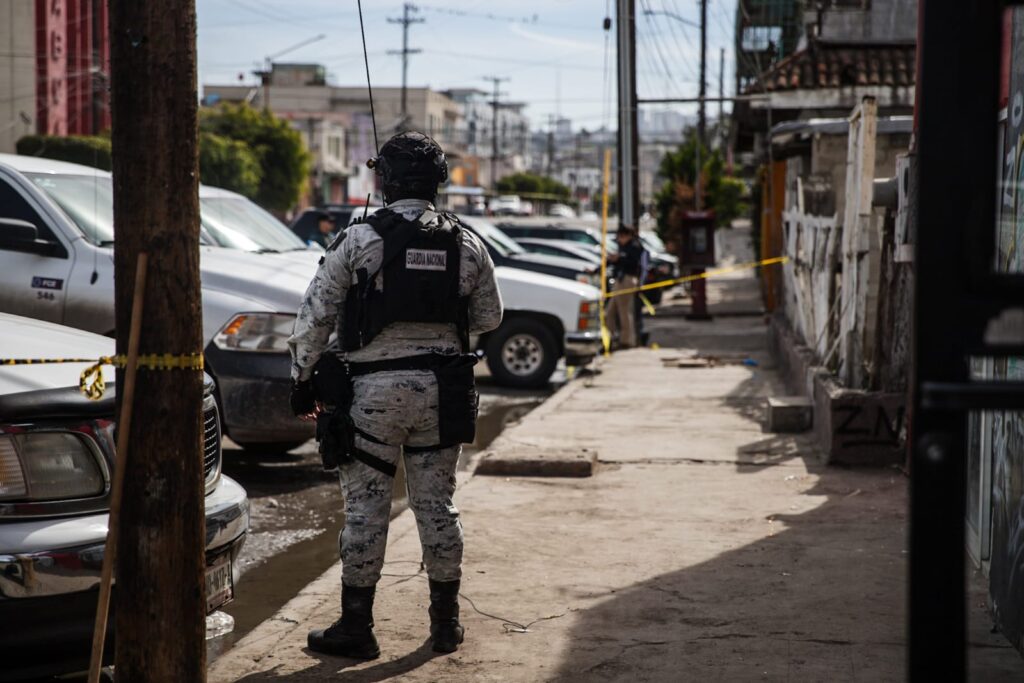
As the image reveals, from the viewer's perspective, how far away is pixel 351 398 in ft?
15.4

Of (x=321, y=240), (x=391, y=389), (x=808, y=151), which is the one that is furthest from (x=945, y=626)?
(x=321, y=240)

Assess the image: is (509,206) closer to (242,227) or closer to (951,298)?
(242,227)

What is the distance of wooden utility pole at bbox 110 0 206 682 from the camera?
3.45 metres

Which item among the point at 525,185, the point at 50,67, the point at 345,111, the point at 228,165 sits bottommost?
the point at 228,165

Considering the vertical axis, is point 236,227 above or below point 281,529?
above

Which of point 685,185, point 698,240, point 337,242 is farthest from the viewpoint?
point 685,185

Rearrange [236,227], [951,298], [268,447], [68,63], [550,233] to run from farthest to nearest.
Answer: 1. [68,63]
2. [550,233]
3. [236,227]
4. [268,447]
5. [951,298]

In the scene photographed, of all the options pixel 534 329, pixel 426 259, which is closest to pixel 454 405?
pixel 426 259

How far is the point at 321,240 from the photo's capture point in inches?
727

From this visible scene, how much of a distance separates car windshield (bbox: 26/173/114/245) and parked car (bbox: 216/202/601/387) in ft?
19.1

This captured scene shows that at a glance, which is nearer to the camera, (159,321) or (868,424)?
(159,321)

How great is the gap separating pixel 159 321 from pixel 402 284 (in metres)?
1.22

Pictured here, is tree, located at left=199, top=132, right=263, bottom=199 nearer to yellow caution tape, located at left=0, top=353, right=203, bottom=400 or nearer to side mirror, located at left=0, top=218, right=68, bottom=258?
side mirror, located at left=0, top=218, right=68, bottom=258

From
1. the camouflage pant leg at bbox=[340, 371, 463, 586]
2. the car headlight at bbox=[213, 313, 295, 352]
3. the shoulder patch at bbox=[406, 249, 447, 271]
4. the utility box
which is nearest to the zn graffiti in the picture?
the car headlight at bbox=[213, 313, 295, 352]
